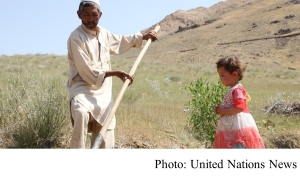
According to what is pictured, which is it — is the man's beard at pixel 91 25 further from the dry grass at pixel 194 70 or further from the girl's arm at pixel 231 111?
the dry grass at pixel 194 70

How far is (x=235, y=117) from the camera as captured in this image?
371 cm

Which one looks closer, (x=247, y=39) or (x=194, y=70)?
(x=194, y=70)

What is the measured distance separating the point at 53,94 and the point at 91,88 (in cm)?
180

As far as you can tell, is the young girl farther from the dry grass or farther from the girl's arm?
the dry grass

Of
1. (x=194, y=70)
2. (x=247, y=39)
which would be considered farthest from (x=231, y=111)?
(x=247, y=39)

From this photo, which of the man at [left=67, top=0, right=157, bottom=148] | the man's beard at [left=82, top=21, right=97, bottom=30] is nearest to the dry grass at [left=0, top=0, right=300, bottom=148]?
the man at [left=67, top=0, right=157, bottom=148]

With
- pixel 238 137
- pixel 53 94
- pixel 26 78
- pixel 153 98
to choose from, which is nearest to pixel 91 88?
pixel 238 137

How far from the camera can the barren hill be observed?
4134 cm

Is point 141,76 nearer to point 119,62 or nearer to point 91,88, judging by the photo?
point 119,62

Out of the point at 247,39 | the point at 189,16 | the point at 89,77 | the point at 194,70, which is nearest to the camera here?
the point at 89,77

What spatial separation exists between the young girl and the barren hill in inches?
1295

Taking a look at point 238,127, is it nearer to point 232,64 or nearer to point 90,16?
point 232,64

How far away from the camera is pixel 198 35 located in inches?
2378

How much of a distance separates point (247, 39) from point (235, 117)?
4765 centimetres
